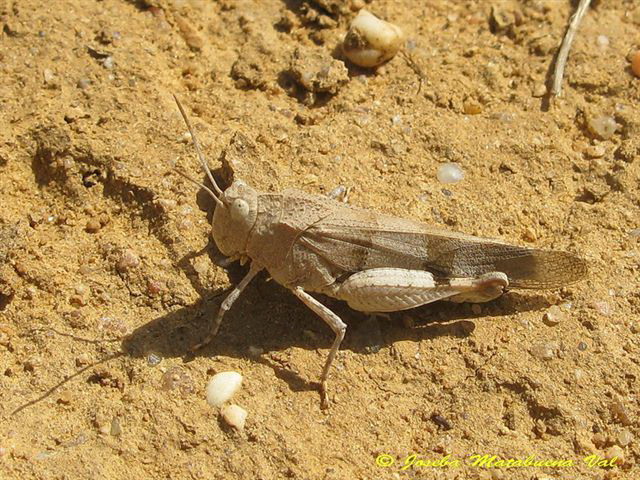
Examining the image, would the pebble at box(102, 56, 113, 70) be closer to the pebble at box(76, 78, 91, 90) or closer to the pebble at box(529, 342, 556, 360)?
the pebble at box(76, 78, 91, 90)

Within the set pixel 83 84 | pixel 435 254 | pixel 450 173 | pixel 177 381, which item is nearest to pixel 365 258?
pixel 435 254

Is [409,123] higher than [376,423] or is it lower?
higher

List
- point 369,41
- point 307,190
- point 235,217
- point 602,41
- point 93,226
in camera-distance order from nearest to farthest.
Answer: point 235,217 < point 93,226 < point 307,190 < point 369,41 < point 602,41

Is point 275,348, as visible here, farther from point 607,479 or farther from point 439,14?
point 439,14

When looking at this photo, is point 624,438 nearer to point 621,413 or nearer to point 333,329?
point 621,413

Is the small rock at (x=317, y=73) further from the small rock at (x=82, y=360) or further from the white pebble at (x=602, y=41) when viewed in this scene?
the small rock at (x=82, y=360)

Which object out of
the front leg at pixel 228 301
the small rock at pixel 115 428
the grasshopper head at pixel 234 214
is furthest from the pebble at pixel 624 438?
the small rock at pixel 115 428

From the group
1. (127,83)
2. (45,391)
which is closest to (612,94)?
(127,83)
